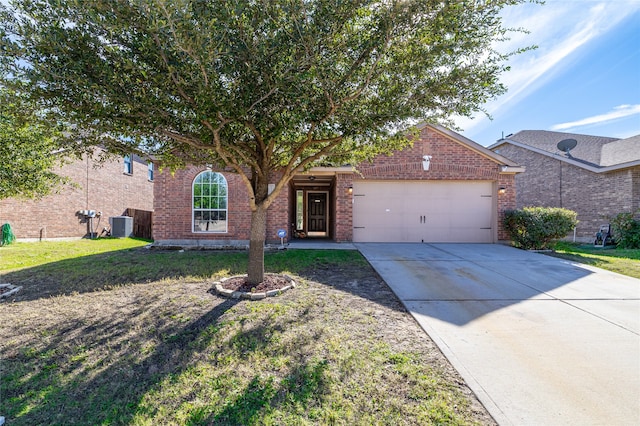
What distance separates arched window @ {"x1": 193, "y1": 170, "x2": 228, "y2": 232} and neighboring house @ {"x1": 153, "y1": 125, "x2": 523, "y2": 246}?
0.11ft

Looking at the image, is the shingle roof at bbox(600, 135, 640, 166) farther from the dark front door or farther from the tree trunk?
the tree trunk

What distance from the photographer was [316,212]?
54.8 feet

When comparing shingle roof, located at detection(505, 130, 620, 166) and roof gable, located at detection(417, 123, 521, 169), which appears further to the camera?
shingle roof, located at detection(505, 130, 620, 166)

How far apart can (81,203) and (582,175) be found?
2391cm

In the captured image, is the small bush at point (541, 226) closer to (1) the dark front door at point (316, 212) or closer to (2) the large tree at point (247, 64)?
(2) the large tree at point (247, 64)

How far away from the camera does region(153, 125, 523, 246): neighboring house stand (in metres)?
10.7

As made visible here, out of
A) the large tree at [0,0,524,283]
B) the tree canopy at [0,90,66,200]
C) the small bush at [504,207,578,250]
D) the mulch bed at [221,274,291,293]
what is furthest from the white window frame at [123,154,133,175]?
the small bush at [504,207,578,250]

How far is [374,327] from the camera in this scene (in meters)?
3.65

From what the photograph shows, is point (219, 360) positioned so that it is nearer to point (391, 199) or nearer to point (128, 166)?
point (391, 199)

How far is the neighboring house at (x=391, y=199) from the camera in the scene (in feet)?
35.2

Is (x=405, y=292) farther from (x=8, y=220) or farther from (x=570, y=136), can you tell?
(x=570, y=136)

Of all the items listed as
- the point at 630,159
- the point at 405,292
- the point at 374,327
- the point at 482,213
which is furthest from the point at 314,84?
the point at 630,159

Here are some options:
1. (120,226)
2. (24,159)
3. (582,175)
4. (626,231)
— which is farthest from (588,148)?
(120,226)

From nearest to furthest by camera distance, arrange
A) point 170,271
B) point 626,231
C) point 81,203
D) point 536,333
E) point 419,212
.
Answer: point 536,333 → point 170,271 → point 626,231 → point 419,212 → point 81,203
